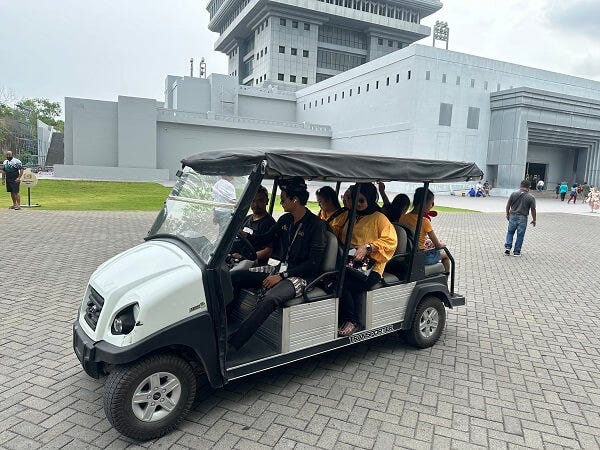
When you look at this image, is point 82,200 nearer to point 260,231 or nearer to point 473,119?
point 260,231

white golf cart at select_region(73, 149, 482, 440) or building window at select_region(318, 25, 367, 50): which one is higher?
building window at select_region(318, 25, 367, 50)

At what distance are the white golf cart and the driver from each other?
0.84 m

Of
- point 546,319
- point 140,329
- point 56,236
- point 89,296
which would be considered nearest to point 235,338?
point 140,329

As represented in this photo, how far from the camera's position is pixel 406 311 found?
470cm

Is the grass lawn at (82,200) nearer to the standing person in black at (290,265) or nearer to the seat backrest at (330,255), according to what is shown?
the standing person in black at (290,265)

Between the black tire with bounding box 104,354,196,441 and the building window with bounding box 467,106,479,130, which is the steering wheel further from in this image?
the building window with bounding box 467,106,479,130

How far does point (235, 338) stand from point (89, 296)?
4.04 feet

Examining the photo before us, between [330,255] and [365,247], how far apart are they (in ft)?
1.25

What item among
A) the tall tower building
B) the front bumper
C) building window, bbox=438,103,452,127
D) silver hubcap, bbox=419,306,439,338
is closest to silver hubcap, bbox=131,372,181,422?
the front bumper

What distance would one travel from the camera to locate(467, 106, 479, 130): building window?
143 ft

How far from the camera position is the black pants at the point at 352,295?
4.34 meters

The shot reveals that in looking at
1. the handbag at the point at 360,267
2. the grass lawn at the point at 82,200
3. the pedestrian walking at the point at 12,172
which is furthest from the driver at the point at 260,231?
the grass lawn at the point at 82,200

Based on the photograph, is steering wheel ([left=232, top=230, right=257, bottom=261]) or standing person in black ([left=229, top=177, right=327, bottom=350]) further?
steering wheel ([left=232, top=230, right=257, bottom=261])

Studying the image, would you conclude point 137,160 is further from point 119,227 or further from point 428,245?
point 428,245
